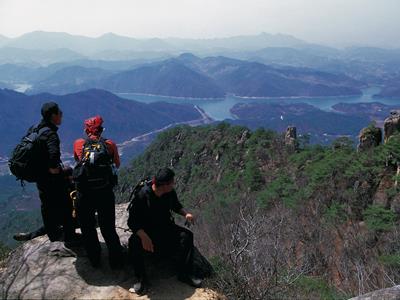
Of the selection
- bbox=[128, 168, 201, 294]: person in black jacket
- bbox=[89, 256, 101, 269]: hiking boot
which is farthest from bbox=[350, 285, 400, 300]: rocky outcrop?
bbox=[89, 256, 101, 269]: hiking boot

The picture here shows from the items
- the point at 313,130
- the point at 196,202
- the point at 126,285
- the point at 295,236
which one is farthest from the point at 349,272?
the point at 313,130

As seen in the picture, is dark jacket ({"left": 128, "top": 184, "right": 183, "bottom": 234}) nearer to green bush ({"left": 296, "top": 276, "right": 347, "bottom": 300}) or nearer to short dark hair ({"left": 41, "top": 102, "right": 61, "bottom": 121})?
short dark hair ({"left": 41, "top": 102, "right": 61, "bottom": 121})

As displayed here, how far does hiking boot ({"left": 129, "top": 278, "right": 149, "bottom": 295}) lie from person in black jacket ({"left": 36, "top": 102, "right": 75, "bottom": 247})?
122 centimetres

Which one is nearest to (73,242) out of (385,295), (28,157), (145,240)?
(145,240)

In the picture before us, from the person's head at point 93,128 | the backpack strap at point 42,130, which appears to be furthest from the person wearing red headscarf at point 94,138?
the backpack strap at point 42,130

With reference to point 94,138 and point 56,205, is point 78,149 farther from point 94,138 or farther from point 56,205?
point 56,205

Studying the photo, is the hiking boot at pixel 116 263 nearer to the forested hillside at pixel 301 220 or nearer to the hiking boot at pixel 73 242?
the hiking boot at pixel 73 242

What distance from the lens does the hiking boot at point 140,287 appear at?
5.27 metres

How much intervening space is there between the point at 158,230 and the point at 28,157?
1.81m

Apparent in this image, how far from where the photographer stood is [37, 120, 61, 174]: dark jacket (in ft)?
17.5

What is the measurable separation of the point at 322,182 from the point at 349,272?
9.33 m

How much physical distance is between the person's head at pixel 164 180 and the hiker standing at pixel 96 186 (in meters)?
0.57

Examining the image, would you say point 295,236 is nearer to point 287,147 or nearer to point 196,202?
point 196,202

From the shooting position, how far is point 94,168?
5.25m
